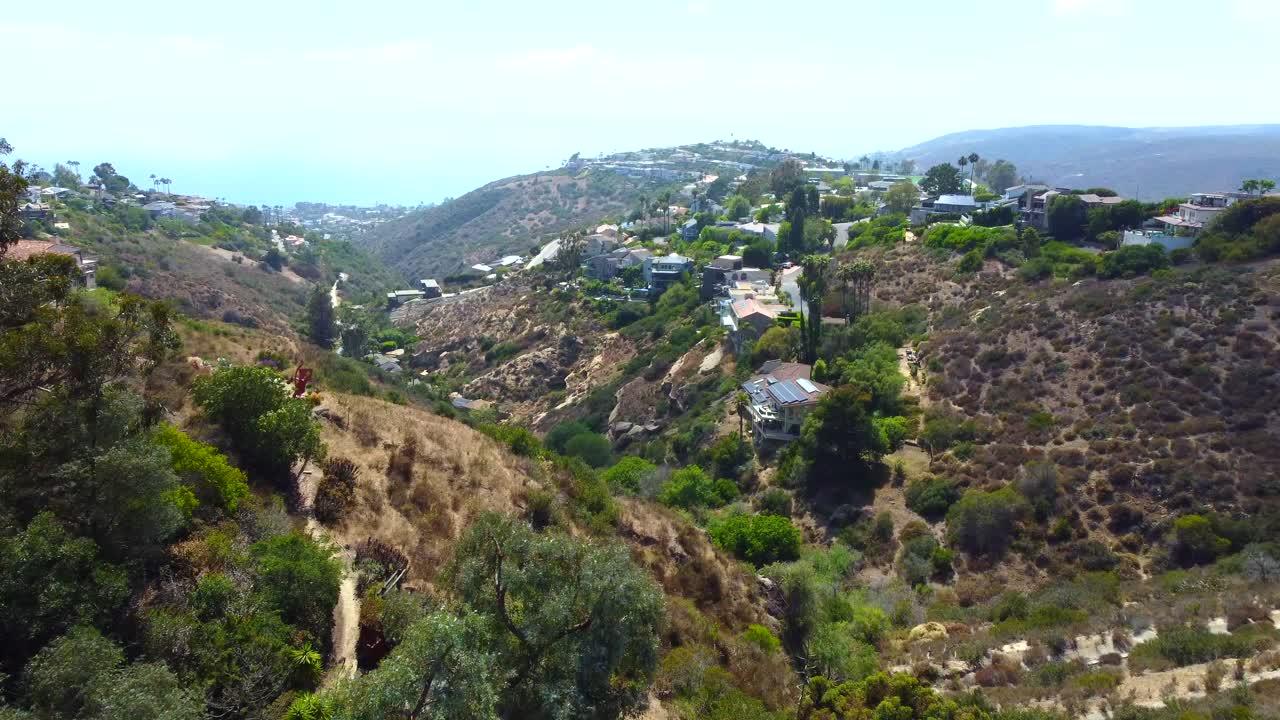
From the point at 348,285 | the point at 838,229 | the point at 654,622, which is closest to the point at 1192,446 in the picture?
the point at 654,622

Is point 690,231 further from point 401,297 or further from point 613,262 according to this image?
point 401,297

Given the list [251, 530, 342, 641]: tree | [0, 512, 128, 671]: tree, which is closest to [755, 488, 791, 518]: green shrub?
[251, 530, 342, 641]: tree

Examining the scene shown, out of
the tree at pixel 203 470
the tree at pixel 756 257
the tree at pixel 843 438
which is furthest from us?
the tree at pixel 756 257

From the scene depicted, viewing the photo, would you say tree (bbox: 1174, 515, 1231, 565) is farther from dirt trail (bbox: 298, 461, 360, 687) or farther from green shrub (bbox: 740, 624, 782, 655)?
dirt trail (bbox: 298, 461, 360, 687)

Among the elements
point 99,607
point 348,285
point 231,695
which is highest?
point 99,607

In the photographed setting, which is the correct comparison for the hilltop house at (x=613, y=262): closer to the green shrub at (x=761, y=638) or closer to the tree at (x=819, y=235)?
the tree at (x=819, y=235)

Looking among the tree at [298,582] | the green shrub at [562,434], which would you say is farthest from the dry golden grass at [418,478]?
the green shrub at [562,434]

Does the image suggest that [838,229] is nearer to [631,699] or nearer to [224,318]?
[224,318]

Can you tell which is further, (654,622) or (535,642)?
(654,622)
